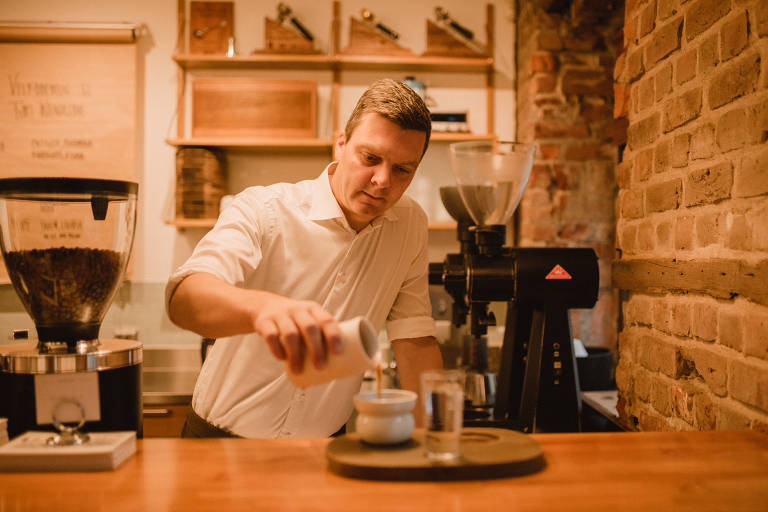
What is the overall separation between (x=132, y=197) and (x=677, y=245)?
47.1 inches

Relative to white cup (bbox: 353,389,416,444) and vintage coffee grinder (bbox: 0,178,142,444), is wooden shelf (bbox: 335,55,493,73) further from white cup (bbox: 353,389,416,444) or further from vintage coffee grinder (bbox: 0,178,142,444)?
white cup (bbox: 353,389,416,444)

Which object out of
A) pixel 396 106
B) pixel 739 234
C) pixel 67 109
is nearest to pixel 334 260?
pixel 396 106

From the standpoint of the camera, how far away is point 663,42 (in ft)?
4.77

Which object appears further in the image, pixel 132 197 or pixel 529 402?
pixel 529 402

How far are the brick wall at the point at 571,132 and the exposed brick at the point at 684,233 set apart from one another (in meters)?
1.41

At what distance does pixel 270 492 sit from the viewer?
84 cm

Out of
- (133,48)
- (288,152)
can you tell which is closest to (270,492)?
(288,152)

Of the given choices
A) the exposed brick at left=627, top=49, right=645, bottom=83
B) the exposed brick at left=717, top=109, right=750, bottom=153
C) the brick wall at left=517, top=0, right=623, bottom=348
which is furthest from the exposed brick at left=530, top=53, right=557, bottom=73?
the exposed brick at left=717, top=109, right=750, bottom=153

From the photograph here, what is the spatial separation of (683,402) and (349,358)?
0.91 meters

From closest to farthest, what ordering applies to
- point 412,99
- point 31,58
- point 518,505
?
point 518,505, point 412,99, point 31,58

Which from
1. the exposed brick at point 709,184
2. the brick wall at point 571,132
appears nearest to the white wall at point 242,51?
the brick wall at point 571,132

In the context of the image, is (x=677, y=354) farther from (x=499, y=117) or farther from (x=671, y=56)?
(x=499, y=117)

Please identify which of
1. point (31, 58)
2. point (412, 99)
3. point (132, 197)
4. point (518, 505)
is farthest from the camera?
point (31, 58)

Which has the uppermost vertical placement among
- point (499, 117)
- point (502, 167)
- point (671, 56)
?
point (499, 117)
